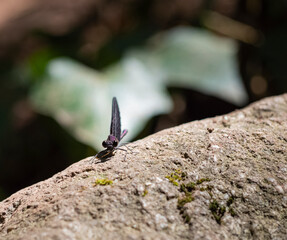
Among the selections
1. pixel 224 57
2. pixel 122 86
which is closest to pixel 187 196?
pixel 122 86

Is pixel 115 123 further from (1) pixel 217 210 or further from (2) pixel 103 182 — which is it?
(1) pixel 217 210

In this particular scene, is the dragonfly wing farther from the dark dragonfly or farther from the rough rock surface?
the rough rock surface

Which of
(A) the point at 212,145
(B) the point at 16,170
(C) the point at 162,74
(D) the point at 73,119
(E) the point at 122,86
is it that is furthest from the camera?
(B) the point at 16,170

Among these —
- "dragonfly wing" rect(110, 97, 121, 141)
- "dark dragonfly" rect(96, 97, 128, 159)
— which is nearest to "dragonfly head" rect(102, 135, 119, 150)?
"dark dragonfly" rect(96, 97, 128, 159)

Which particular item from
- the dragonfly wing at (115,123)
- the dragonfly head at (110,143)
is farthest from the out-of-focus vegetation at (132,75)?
the dragonfly head at (110,143)

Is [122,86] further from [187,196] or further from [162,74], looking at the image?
[187,196]

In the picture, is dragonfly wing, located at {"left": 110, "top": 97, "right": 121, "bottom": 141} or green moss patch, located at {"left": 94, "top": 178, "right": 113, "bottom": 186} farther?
dragonfly wing, located at {"left": 110, "top": 97, "right": 121, "bottom": 141}

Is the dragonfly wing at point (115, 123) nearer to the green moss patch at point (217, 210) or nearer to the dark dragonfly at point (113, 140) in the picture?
the dark dragonfly at point (113, 140)
